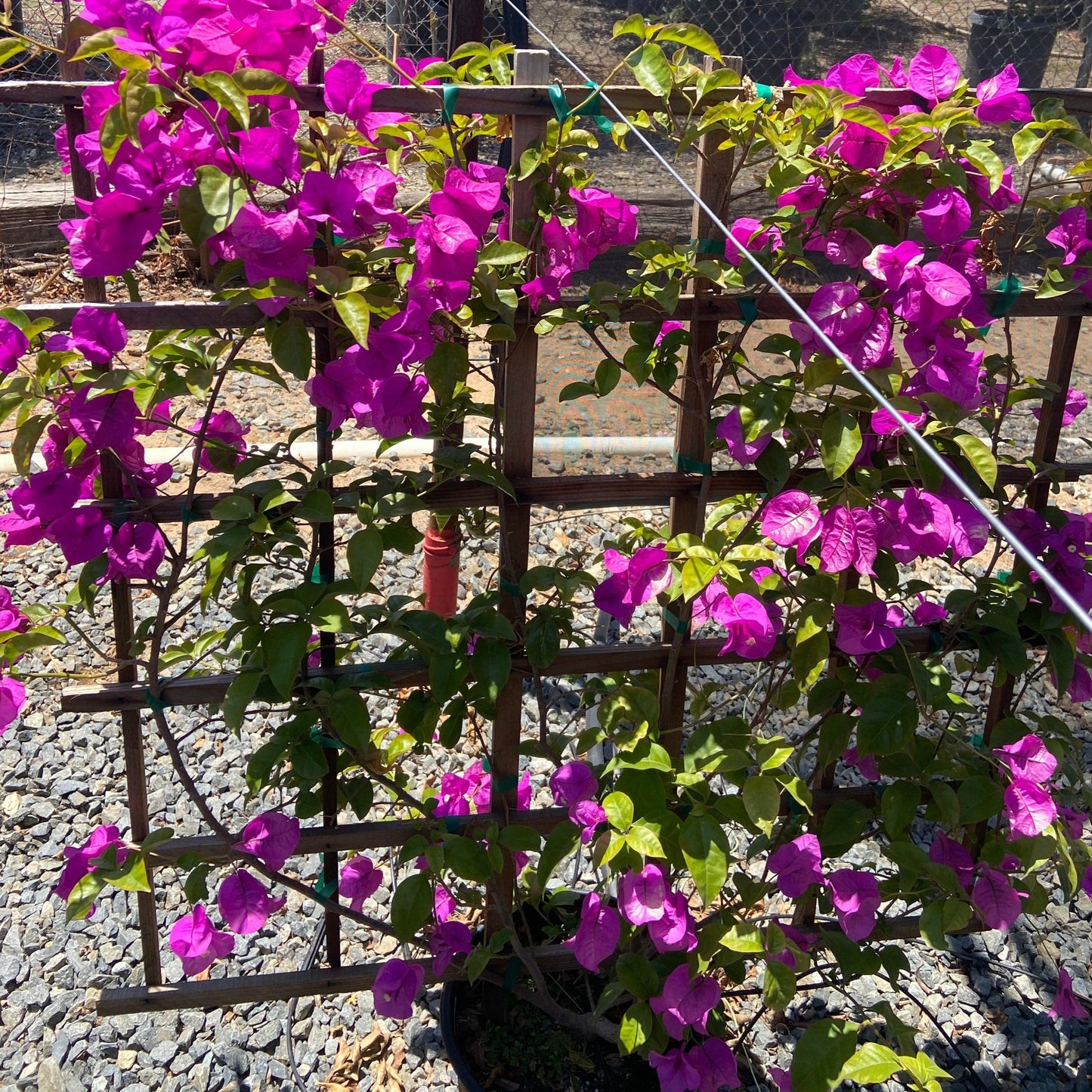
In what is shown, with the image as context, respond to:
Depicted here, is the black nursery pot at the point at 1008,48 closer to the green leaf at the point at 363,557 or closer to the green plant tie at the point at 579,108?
the green plant tie at the point at 579,108

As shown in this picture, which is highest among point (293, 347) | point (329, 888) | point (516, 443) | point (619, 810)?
point (293, 347)

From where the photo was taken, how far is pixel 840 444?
1312 millimetres

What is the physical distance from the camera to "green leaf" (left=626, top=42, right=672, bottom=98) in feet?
4.31

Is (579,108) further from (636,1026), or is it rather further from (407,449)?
(407,449)

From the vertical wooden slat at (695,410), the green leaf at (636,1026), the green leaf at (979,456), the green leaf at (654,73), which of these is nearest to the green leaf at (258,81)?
the green leaf at (654,73)

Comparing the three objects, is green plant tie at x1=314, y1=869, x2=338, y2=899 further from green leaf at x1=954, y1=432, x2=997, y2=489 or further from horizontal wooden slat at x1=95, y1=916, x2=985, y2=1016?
green leaf at x1=954, y1=432, x2=997, y2=489

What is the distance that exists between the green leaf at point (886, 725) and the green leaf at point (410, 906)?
60 centimetres

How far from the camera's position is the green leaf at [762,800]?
134 centimetres

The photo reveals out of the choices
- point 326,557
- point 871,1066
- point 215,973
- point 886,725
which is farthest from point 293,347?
point 215,973

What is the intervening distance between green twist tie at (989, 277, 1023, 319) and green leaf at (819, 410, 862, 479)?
32 cm

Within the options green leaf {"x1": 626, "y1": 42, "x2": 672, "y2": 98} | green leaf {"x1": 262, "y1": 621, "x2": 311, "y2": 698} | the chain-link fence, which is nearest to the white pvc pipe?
the chain-link fence

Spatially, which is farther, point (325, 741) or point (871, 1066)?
point (325, 741)

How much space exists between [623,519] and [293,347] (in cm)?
47

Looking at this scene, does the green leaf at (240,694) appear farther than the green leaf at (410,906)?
No
